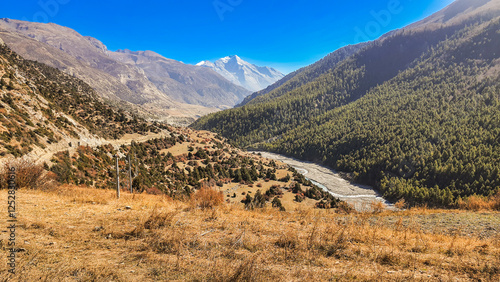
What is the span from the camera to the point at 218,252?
5902mm

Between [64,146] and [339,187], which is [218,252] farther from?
[339,187]

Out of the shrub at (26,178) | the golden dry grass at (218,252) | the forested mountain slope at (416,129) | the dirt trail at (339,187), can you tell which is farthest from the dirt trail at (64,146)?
the dirt trail at (339,187)

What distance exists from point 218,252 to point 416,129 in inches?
4845

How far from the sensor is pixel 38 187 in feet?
44.3

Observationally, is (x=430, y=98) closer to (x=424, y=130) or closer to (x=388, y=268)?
(x=424, y=130)

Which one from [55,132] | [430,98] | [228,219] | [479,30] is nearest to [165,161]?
[55,132]

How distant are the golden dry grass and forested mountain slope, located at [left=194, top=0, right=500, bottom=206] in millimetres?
31666

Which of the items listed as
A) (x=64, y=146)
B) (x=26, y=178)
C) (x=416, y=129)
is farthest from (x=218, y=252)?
(x=416, y=129)

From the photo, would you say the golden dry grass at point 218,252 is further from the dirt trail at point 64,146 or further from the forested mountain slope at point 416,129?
the forested mountain slope at point 416,129

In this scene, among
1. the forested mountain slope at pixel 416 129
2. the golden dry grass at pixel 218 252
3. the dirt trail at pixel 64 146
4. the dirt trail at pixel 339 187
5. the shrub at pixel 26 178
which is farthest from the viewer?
the forested mountain slope at pixel 416 129

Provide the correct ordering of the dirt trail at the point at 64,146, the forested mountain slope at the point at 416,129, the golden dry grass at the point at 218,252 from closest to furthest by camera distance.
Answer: the golden dry grass at the point at 218,252 < the dirt trail at the point at 64,146 < the forested mountain slope at the point at 416,129

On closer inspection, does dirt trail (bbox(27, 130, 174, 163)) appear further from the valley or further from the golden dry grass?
the golden dry grass

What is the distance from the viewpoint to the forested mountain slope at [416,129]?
222ft

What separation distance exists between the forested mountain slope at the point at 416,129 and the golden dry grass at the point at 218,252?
31.7 meters
